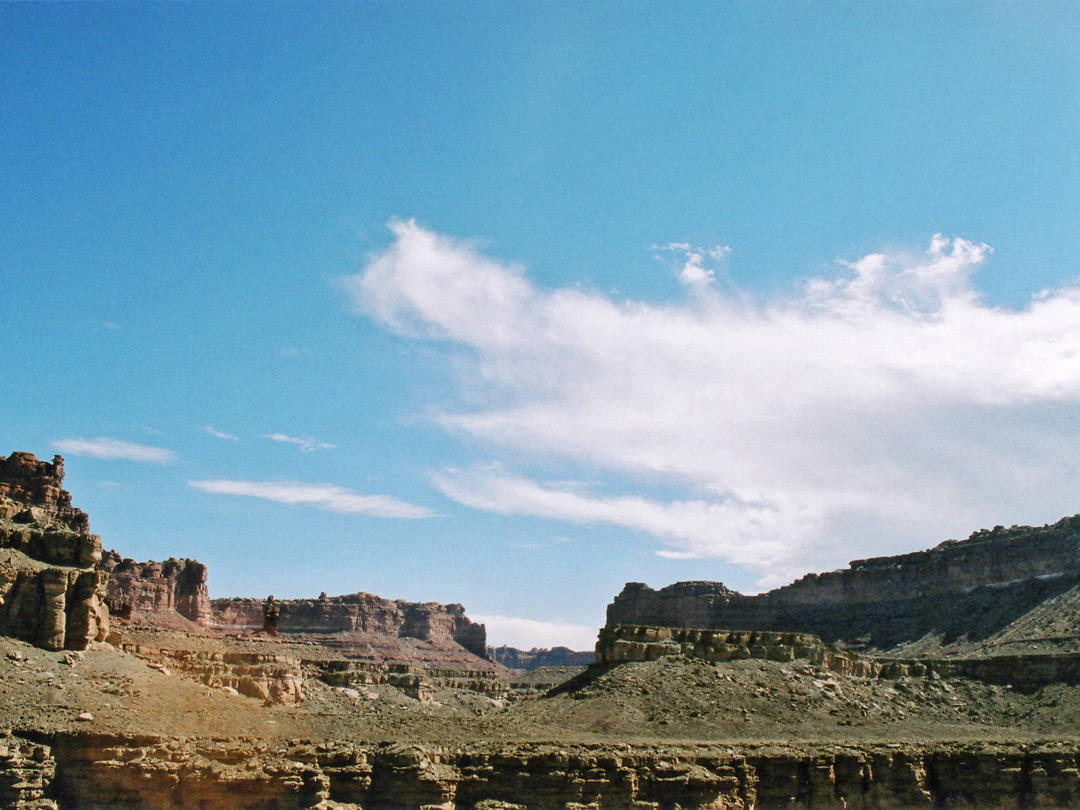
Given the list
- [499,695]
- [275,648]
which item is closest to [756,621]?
[499,695]

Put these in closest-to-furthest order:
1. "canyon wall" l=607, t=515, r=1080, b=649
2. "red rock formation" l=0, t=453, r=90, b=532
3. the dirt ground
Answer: the dirt ground
"red rock formation" l=0, t=453, r=90, b=532
"canyon wall" l=607, t=515, r=1080, b=649

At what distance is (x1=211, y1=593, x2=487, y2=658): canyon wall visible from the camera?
14362 cm

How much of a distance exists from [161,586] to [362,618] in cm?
5119

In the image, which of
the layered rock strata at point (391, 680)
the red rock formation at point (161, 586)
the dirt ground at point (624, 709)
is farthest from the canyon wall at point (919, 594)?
the red rock formation at point (161, 586)

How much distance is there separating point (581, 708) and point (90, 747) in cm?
1996

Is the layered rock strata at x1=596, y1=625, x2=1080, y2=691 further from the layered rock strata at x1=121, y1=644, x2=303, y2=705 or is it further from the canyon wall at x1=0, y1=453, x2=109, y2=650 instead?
the canyon wall at x1=0, y1=453, x2=109, y2=650

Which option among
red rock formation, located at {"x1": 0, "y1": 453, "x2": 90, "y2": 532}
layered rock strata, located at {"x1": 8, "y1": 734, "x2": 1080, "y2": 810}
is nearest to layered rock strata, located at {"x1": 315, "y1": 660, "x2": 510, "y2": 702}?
red rock formation, located at {"x1": 0, "y1": 453, "x2": 90, "y2": 532}

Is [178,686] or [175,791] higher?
[178,686]

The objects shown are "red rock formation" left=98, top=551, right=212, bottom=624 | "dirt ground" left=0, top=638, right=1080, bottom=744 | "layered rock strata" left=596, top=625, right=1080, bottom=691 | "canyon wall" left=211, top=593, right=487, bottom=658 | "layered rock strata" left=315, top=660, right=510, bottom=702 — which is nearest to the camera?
"dirt ground" left=0, top=638, right=1080, bottom=744

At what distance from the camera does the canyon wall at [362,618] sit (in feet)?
471

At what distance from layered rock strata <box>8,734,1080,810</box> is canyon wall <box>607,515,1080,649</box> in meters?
53.3

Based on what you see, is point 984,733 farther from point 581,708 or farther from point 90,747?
point 90,747

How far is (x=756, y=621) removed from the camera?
118625 millimetres

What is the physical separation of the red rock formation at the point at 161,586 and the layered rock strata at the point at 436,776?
2853 inches
